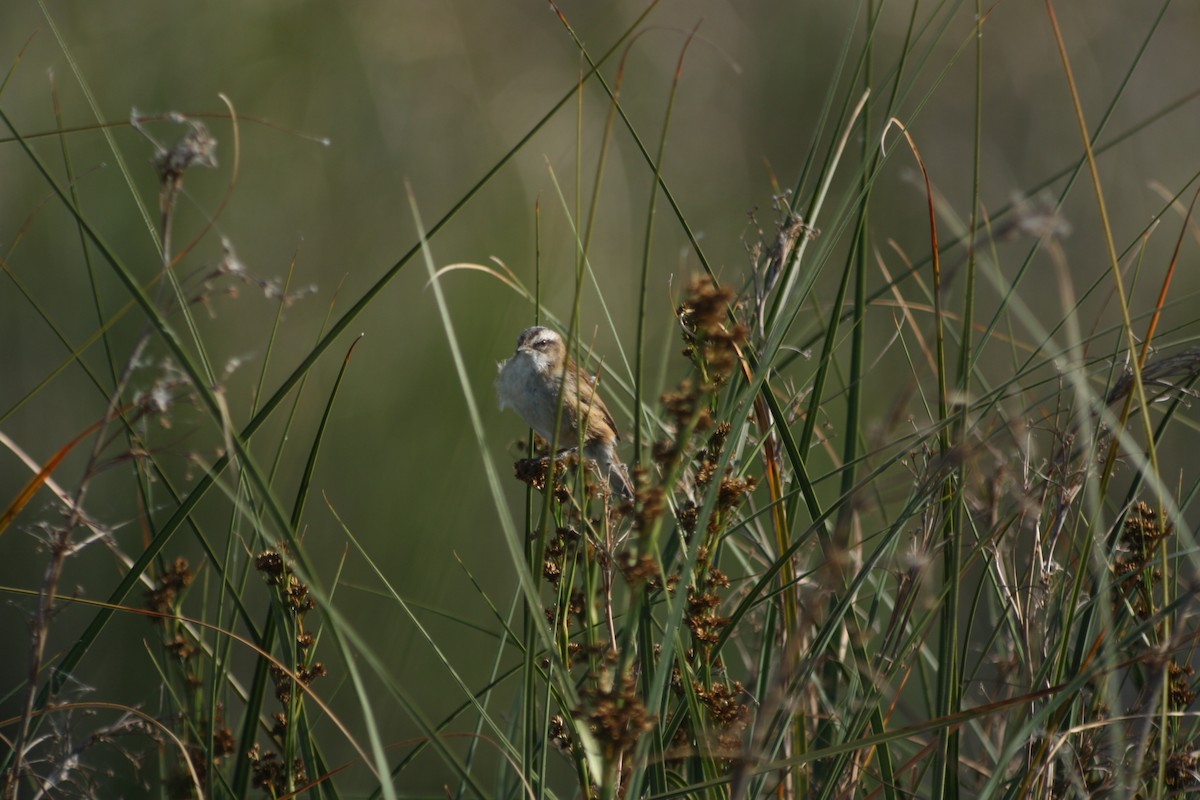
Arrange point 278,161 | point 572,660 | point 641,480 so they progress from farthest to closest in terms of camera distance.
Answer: point 278,161 → point 572,660 → point 641,480

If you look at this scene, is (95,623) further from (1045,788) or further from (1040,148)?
(1040,148)

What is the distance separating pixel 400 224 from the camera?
5.18 m

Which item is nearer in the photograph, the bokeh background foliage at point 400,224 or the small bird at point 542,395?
the small bird at point 542,395

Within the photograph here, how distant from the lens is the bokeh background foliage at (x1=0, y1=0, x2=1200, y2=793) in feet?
14.1

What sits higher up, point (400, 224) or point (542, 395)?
point (400, 224)

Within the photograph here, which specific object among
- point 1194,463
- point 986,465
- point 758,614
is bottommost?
point 1194,463

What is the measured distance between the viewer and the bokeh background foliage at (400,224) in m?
4.30

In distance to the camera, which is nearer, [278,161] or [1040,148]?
[278,161]

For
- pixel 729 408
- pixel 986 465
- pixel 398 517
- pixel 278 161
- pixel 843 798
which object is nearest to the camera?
pixel 843 798

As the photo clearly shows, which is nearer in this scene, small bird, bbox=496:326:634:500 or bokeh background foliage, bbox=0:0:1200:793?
small bird, bbox=496:326:634:500

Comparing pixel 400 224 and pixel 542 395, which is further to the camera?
pixel 400 224

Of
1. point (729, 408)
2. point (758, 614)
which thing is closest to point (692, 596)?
point (729, 408)

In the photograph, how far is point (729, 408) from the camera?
5.06 feet

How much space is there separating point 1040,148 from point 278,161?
4376 mm
